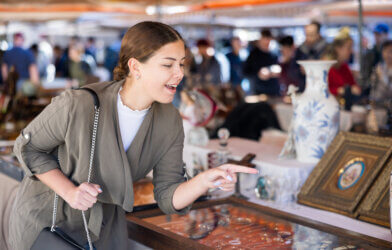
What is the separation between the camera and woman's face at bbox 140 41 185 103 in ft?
4.98

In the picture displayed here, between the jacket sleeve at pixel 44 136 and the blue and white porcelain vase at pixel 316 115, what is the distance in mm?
1037

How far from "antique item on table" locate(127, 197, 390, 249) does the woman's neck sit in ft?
1.35

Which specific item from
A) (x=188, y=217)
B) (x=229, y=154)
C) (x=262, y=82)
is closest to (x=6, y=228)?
(x=188, y=217)

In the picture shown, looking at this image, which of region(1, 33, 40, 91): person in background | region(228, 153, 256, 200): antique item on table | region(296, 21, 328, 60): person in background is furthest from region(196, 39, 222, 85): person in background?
region(228, 153, 256, 200): antique item on table

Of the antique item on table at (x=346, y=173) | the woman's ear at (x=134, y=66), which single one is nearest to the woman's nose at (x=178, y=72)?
the woman's ear at (x=134, y=66)

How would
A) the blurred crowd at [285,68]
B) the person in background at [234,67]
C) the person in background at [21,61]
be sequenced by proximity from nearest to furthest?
1. the blurred crowd at [285,68]
2. the person in background at [21,61]
3. the person in background at [234,67]

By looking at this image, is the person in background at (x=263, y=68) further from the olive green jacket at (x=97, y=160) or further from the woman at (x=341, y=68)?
the olive green jacket at (x=97, y=160)

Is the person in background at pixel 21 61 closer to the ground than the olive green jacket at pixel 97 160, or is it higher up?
closer to the ground

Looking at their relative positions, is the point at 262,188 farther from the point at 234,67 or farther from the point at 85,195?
the point at 234,67

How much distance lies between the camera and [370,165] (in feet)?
6.37

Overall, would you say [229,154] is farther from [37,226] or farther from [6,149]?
[6,149]

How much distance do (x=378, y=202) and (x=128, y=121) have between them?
2.87ft

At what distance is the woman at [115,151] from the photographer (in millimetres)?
1505

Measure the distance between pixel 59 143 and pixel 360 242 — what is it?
93 cm
